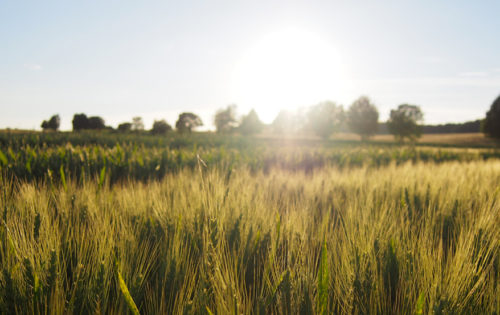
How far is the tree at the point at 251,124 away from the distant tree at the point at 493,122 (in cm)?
4771

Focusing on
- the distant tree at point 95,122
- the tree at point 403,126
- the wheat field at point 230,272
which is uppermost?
the distant tree at point 95,122

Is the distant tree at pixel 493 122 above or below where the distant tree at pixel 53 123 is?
below

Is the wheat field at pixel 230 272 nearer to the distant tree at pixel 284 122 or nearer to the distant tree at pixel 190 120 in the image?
the distant tree at pixel 190 120

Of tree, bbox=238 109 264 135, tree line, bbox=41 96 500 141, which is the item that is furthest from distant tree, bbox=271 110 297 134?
tree, bbox=238 109 264 135

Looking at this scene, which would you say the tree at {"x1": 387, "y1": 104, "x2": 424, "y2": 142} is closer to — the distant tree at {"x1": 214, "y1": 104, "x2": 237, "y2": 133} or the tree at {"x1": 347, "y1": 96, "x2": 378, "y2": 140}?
the tree at {"x1": 347, "y1": 96, "x2": 378, "y2": 140}

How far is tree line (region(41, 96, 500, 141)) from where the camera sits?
142 ft

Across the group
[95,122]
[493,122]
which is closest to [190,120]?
[95,122]

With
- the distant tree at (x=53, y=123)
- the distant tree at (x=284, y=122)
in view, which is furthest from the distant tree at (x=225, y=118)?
the distant tree at (x=53, y=123)

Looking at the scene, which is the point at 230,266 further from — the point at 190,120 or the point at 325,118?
the point at 190,120

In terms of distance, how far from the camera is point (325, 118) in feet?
180

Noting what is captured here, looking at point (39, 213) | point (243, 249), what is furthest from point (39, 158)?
point (243, 249)

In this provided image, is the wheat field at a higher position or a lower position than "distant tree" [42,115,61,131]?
lower

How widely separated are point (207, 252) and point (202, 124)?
241ft

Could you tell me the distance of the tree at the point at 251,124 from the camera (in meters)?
68.9
